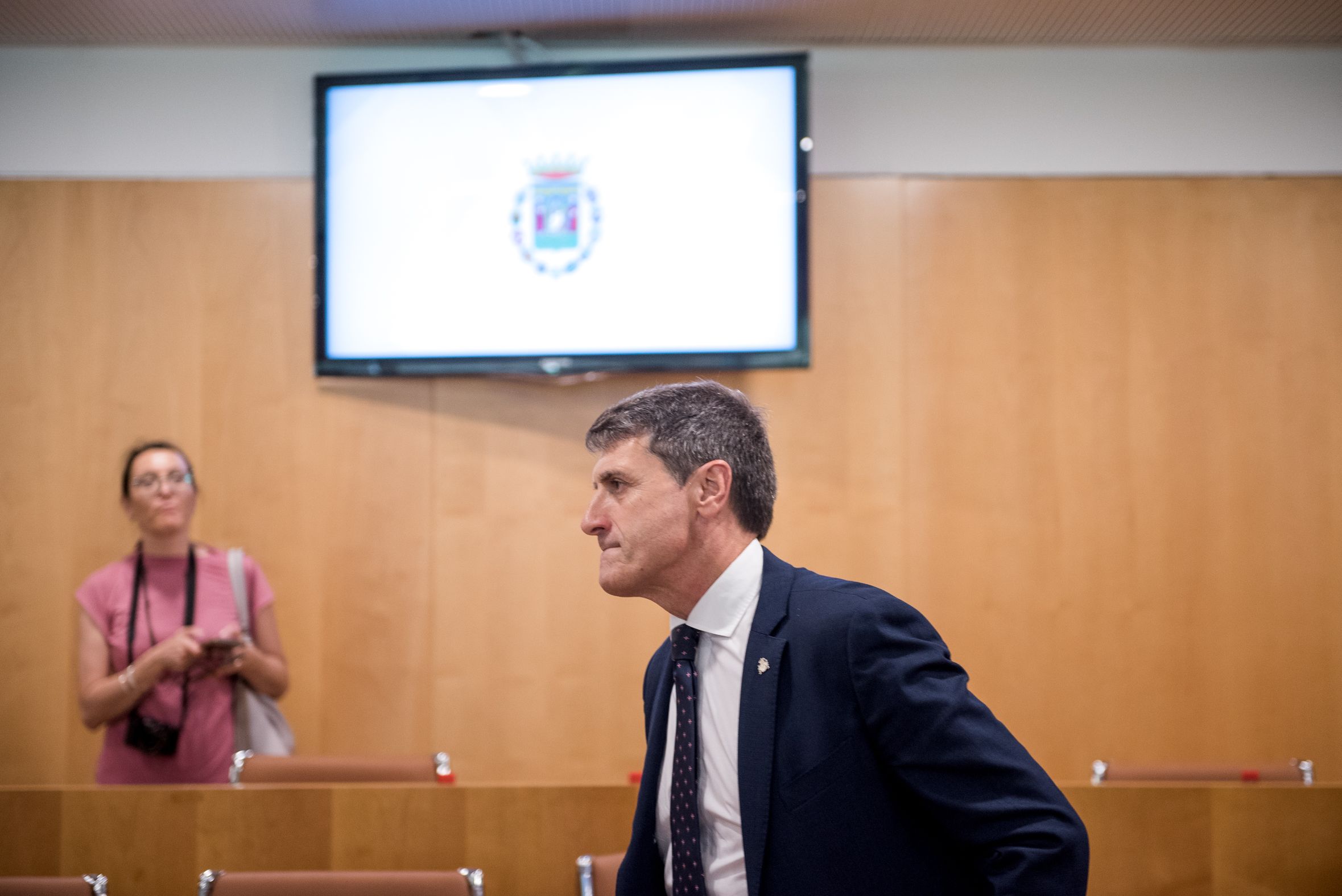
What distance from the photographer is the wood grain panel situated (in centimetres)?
397

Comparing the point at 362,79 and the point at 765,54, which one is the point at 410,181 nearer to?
the point at 362,79

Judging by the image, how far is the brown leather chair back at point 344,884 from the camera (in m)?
1.99

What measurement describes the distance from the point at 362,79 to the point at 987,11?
2386 mm

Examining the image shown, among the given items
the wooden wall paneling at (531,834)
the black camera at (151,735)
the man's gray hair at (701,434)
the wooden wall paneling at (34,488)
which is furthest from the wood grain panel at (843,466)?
the man's gray hair at (701,434)

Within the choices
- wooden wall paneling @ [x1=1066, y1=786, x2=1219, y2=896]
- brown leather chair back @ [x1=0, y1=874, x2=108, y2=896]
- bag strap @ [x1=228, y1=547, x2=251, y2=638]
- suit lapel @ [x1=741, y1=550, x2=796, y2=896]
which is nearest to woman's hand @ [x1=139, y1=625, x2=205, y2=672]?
bag strap @ [x1=228, y1=547, x2=251, y2=638]

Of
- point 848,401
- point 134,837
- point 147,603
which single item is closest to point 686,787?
point 134,837

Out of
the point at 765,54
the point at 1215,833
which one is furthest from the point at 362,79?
the point at 1215,833

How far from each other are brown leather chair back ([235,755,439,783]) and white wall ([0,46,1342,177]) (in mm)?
2468

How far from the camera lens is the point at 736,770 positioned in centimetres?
147

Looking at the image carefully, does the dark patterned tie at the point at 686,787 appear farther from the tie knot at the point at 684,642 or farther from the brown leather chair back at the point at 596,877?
the brown leather chair back at the point at 596,877

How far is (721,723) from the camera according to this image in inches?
60.8

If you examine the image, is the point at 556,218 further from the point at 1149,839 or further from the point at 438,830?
the point at 1149,839

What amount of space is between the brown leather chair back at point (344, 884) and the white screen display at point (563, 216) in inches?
86.8

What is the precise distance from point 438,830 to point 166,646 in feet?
3.95
